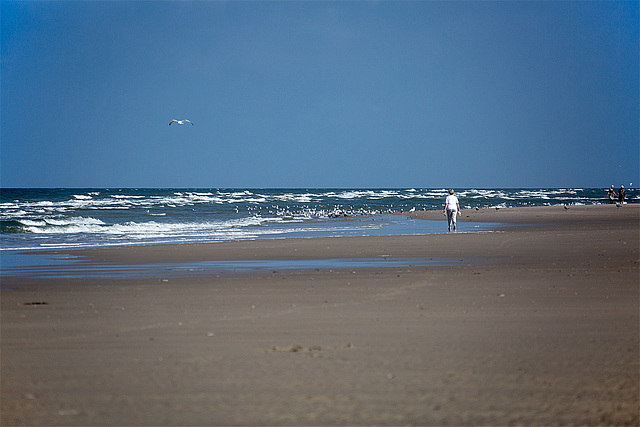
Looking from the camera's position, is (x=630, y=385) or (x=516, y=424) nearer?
(x=516, y=424)

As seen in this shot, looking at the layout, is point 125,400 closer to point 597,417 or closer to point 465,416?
point 465,416

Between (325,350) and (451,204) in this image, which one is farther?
(451,204)

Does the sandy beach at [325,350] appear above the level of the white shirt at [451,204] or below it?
below

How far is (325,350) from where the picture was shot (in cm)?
562

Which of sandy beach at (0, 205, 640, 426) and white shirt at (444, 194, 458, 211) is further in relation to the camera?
white shirt at (444, 194, 458, 211)

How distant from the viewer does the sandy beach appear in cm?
418

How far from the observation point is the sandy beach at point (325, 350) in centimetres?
418

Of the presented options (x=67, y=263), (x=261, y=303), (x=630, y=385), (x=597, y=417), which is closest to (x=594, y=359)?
(x=630, y=385)

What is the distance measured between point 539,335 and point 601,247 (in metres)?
11.5

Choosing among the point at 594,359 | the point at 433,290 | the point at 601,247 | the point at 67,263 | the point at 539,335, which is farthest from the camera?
the point at 601,247

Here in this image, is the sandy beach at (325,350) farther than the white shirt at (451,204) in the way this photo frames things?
No

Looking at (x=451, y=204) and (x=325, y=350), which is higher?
(x=451, y=204)

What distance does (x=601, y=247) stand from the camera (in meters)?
16.4

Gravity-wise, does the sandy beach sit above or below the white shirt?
below
